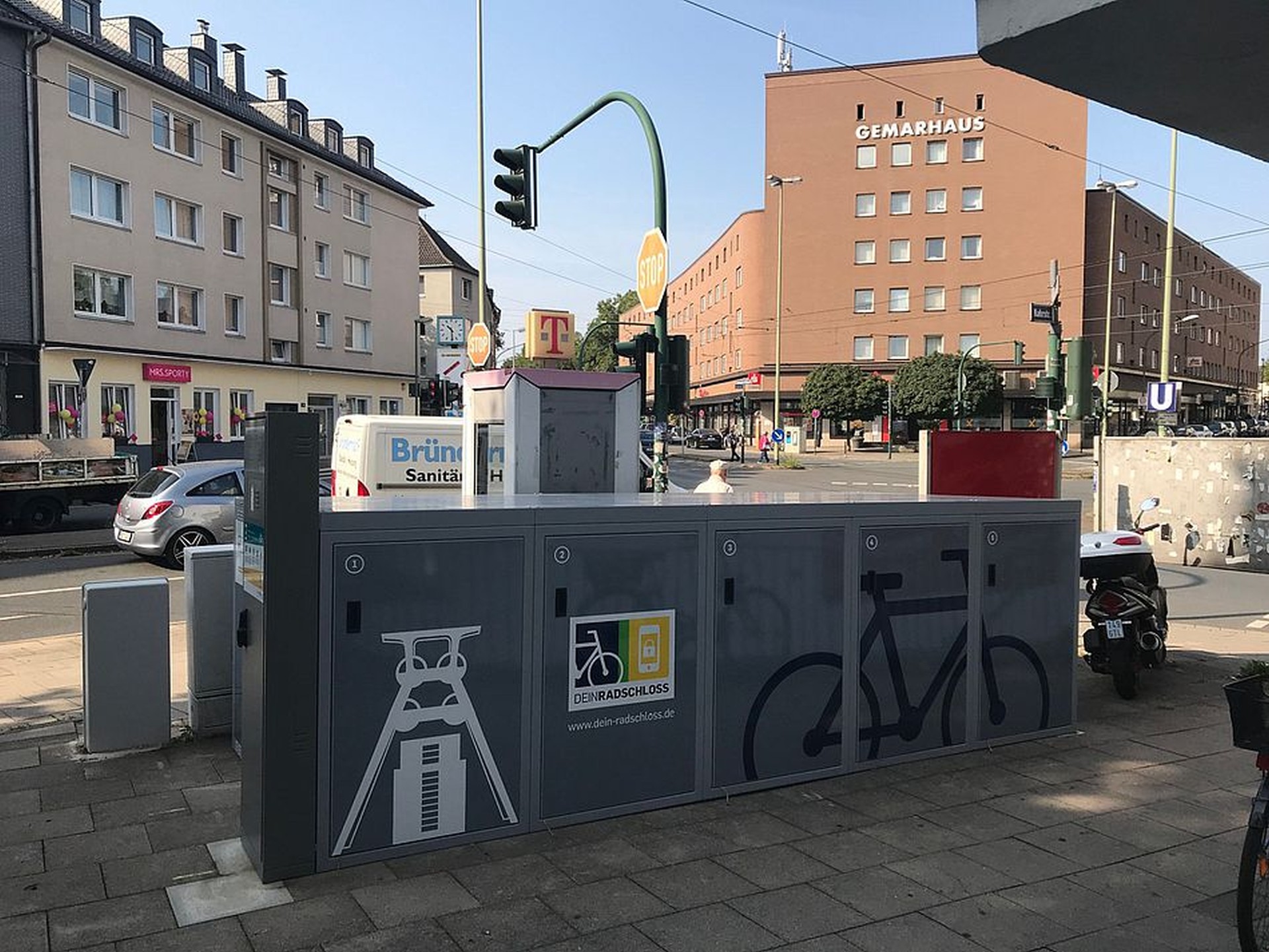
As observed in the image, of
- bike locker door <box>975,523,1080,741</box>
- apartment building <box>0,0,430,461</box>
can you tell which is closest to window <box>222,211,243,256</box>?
apartment building <box>0,0,430,461</box>

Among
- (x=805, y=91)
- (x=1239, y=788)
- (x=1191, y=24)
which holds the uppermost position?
(x=805, y=91)

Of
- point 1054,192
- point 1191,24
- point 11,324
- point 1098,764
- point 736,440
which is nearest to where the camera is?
point 1191,24

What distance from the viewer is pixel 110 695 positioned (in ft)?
18.9

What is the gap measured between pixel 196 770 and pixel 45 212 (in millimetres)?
26288

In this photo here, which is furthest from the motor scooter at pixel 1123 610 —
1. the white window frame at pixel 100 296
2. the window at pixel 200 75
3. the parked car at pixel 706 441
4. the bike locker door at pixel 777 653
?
the parked car at pixel 706 441

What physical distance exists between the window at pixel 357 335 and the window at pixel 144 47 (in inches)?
457

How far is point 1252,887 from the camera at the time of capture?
3348mm

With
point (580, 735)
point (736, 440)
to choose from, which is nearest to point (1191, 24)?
point (580, 735)

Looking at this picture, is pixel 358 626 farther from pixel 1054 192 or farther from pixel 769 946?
pixel 1054 192

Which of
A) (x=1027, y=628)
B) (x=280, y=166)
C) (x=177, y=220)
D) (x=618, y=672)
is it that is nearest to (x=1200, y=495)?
(x=1027, y=628)

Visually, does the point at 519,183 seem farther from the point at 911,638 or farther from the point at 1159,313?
the point at 1159,313

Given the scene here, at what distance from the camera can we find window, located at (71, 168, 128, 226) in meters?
28.2

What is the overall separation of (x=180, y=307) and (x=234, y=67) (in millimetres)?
13781

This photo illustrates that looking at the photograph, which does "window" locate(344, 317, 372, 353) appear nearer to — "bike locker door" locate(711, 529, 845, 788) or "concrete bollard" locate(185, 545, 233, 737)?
"concrete bollard" locate(185, 545, 233, 737)
